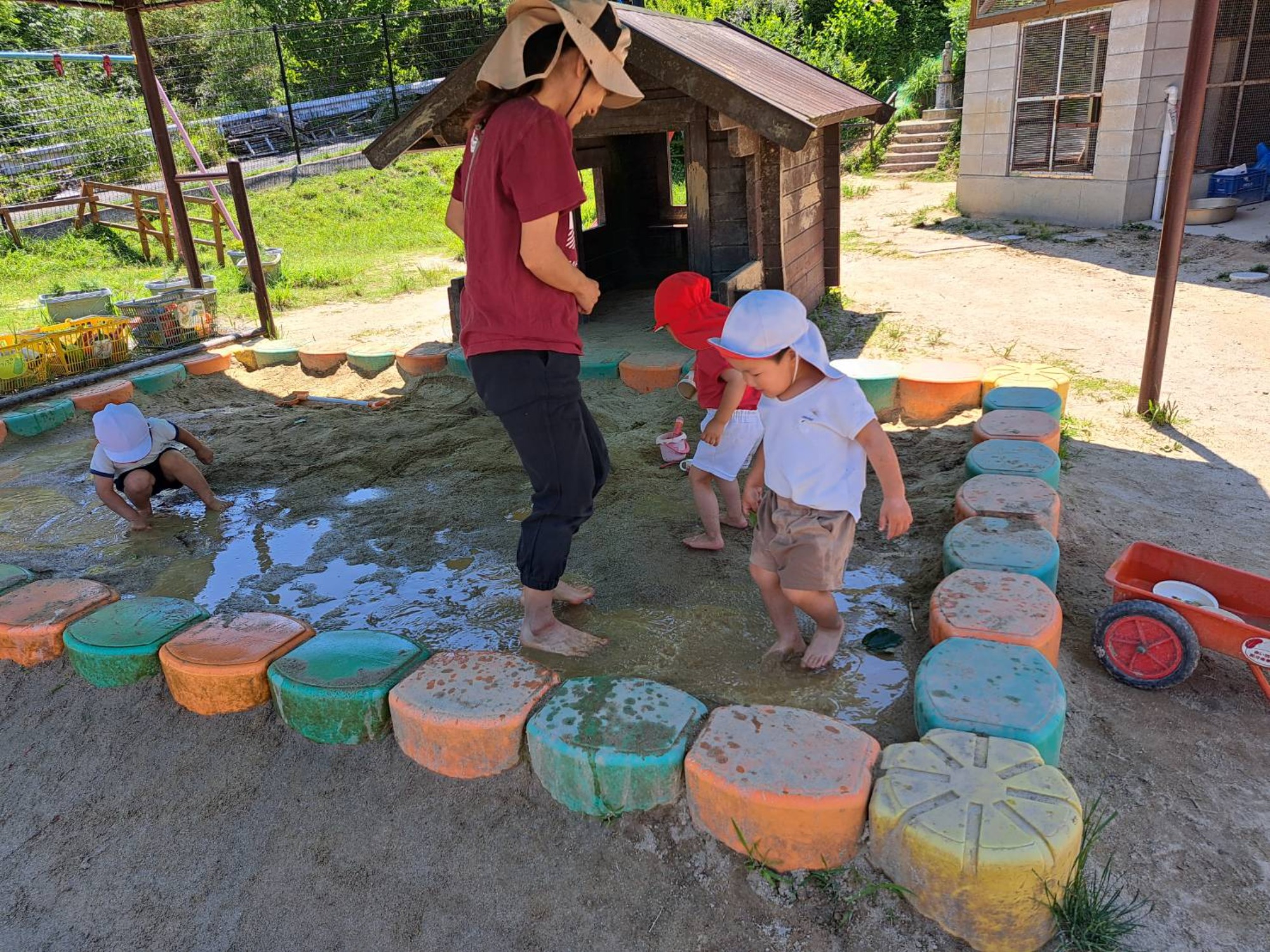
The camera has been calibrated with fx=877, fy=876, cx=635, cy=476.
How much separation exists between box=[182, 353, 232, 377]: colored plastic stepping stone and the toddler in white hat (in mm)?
5217

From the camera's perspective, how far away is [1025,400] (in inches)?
155

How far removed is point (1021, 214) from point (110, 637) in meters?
11.5

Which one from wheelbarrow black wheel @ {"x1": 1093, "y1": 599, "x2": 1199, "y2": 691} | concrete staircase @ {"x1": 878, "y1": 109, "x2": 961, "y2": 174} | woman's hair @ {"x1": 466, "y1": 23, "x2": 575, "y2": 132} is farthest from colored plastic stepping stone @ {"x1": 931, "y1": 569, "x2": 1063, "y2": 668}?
concrete staircase @ {"x1": 878, "y1": 109, "x2": 961, "y2": 174}

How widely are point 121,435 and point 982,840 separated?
3841mm

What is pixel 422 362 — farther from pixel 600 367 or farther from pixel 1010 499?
pixel 1010 499

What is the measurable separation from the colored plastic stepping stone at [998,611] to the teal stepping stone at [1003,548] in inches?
3.3

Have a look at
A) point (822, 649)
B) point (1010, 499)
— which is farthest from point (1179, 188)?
point (822, 649)

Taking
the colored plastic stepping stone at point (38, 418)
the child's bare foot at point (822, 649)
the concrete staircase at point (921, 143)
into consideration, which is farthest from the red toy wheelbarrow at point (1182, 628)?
the concrete staircase at point (921, 143)

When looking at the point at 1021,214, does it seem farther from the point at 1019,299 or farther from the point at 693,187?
the point at 693,187

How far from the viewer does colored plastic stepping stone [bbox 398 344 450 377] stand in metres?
5.86

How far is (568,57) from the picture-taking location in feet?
7.41

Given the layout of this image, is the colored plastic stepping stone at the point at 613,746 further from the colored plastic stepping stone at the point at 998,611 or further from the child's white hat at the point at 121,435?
the child's white hat at the point at 121,435

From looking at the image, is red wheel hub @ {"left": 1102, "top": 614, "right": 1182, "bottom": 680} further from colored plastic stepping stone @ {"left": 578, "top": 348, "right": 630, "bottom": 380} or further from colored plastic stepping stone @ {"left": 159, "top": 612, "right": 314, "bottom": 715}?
colored plastic stepping stone @ {"left": 578, "top": 348, "right": 630, "bottom": 380}

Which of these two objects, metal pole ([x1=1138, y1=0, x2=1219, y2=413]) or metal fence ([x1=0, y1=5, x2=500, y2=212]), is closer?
metal pole ([x1=1138, y1=0, x2=1219, y2=413])
